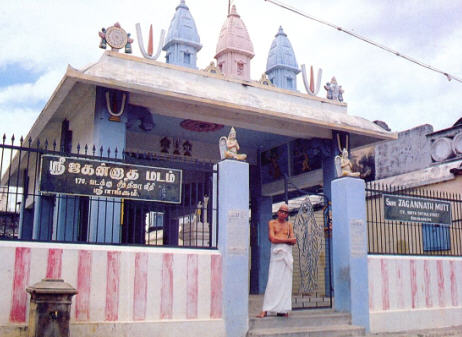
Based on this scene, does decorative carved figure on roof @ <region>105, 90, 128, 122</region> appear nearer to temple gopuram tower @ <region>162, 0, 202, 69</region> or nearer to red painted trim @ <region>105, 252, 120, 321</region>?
red painted trim @ <region>105, 252, 120, 321</region>

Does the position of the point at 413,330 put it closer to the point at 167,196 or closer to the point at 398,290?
the point at 398,290

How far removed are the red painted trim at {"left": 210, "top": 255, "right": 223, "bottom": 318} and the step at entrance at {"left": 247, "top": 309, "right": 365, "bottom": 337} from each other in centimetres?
63

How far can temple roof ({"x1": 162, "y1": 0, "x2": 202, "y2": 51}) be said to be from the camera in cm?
1733

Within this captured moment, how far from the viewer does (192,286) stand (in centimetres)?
852

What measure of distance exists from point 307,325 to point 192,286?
2305mm

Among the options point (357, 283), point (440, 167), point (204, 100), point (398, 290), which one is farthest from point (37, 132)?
point (440, 167)

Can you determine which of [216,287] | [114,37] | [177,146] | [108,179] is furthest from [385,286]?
[114,37]

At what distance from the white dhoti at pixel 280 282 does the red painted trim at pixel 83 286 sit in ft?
10.1

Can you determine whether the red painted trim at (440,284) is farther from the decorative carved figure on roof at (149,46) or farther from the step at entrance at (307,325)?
the decorative carved figure on roof at (149,46)

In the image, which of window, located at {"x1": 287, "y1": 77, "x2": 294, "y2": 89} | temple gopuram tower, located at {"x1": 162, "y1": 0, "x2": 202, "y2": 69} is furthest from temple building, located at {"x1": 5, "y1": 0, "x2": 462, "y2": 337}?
window, located at {"x1": 287, "y1": 77, "x2": 294, "y2": 89}

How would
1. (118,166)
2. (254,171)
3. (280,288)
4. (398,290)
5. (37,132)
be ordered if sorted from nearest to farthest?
(118,166) → (280,288) → (398,290) → (37,132) → (254,171)

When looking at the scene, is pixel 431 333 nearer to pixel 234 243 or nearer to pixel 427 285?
pixel 427 285

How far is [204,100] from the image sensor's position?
1077 centimetres

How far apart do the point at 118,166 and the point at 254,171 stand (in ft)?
26.7
